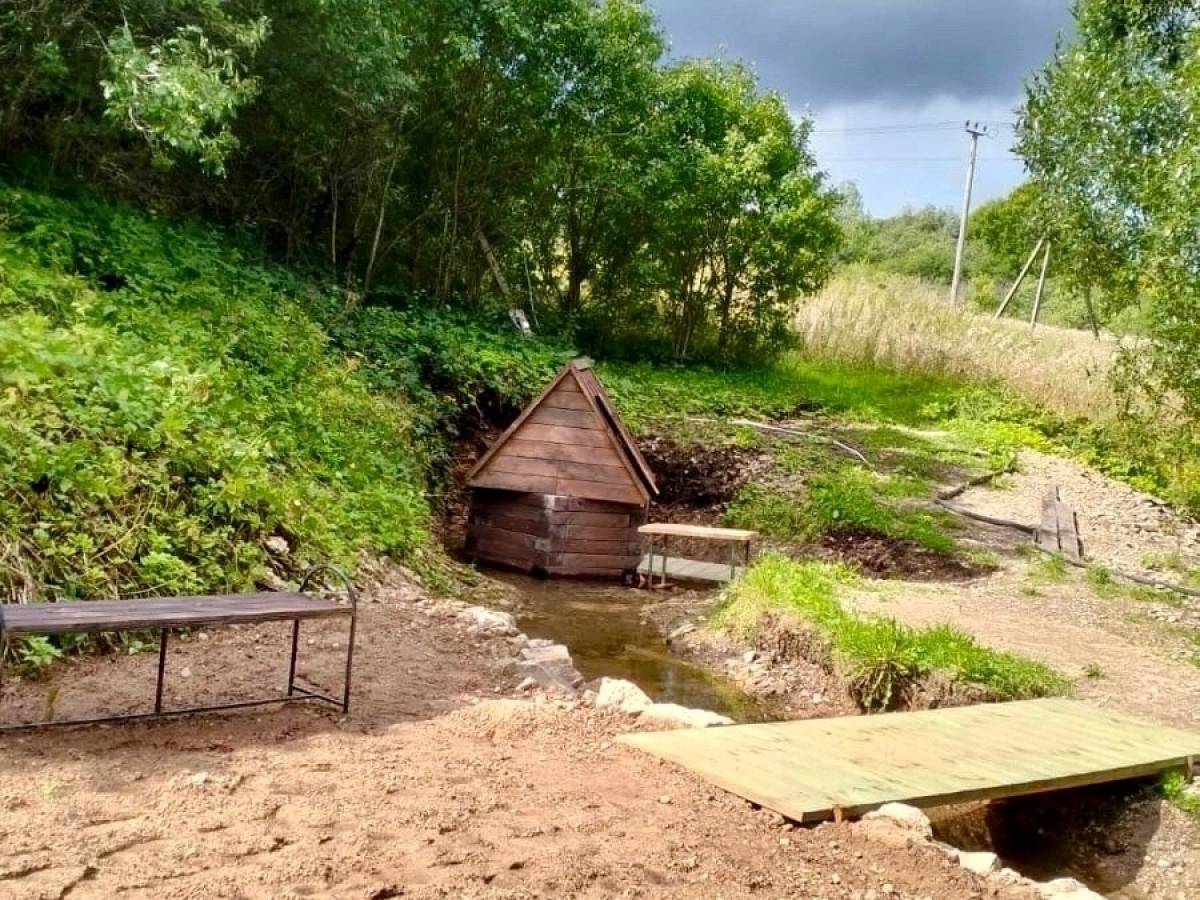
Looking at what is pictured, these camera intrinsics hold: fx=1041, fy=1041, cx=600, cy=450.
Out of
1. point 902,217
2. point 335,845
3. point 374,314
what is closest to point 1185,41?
point 374,314

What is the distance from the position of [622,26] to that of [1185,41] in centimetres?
950

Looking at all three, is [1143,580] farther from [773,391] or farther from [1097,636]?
[773,391]

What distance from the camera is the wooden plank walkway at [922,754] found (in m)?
4.31

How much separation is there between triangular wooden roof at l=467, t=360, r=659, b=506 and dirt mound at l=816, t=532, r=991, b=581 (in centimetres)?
223

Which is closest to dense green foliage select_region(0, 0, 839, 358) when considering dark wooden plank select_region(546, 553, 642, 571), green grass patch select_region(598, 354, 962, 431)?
green grass patch select_region(598, 354, 962, 431)

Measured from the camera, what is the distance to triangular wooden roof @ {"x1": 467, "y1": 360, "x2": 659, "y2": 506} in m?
10.9

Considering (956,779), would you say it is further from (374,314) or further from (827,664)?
(374,314)

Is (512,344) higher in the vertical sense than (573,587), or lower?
higher

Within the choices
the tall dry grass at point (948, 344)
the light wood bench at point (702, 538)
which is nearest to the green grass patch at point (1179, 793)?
the light wood bench at point (702, 538)

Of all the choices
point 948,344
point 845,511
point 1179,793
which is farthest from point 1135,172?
point 948,344

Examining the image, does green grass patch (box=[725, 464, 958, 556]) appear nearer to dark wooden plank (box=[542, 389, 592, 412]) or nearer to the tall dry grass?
dark wooden plank (box=[542, 389, 592, 412])

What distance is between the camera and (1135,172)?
1182cm

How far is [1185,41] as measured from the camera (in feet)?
37.9

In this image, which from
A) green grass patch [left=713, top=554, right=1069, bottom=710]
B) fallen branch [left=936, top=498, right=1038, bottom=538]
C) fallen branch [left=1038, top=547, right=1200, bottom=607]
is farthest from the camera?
fallen branch [left=936, top=498, right=1038, bottom=538]
